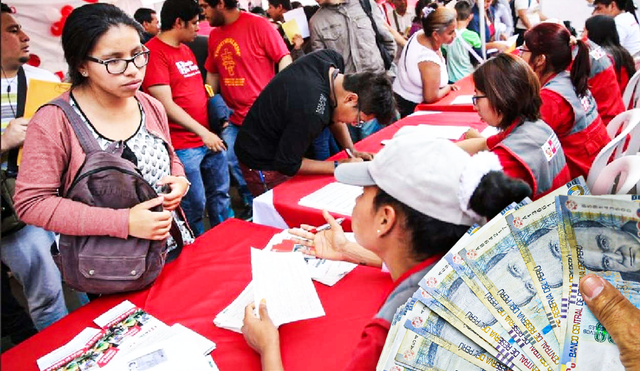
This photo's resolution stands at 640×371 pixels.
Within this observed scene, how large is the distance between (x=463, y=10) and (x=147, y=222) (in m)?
3.69

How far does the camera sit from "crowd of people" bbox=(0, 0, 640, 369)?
2.89 feet

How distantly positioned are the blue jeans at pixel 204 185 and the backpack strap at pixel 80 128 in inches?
47.7

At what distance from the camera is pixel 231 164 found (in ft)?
11.1

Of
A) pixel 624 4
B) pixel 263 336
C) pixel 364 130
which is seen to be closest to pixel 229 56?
pixel 364 130

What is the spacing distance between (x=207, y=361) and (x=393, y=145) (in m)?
0.63

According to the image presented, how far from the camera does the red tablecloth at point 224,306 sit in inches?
41.1

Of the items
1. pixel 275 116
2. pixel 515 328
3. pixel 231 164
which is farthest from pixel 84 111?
pixel 231 164

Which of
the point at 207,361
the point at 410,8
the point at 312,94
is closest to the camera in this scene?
the point at 207,361

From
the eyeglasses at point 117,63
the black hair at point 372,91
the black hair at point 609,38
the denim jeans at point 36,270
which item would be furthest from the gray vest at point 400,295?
the black hair at point 609,38

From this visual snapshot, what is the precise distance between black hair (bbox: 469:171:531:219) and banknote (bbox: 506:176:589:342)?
0.07 meters

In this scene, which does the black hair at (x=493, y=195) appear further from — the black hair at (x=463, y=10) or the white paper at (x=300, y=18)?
the black hair at (x=463, y=10)

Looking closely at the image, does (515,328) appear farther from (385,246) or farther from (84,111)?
(84,111)

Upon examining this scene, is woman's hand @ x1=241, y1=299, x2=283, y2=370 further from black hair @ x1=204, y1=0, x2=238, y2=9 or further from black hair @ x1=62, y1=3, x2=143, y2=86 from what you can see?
black hair @ x1=204, y1=0, x2=238, y2=9

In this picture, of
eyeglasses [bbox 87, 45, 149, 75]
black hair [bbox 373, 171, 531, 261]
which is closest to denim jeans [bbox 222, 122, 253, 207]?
eyeglasses [bbox 87, 45, 149, 75]
